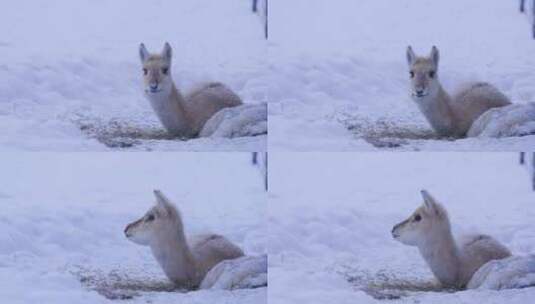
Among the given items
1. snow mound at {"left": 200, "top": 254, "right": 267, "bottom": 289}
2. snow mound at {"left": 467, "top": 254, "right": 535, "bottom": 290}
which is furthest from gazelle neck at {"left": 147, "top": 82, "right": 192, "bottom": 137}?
snow mound at {"left": 467, "top": 254, "right": 535, "bottom": 290}

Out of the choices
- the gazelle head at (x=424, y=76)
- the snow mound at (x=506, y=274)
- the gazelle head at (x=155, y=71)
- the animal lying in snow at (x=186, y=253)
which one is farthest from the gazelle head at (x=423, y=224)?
the gazelle head at (x=155, y=71)

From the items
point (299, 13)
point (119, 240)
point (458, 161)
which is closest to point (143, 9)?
point (299, 13)

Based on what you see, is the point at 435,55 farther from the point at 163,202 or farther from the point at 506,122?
the point at 163,202

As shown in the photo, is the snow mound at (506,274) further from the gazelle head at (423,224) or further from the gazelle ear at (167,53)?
the gazelle ear at (167,53)

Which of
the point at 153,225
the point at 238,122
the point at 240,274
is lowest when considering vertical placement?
the point at 240,274

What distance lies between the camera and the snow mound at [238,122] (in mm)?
3246

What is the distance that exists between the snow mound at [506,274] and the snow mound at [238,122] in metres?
0.69

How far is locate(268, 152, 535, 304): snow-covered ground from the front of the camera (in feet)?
10.4

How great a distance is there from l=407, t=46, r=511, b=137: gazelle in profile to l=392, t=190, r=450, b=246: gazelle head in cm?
20

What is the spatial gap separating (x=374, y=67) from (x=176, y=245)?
2.35 feet

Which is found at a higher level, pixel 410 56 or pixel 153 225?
pixel 410 56

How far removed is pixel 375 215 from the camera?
3.20 meters

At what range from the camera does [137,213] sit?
320 centimetres

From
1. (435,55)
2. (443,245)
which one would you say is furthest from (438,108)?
(443,245)
